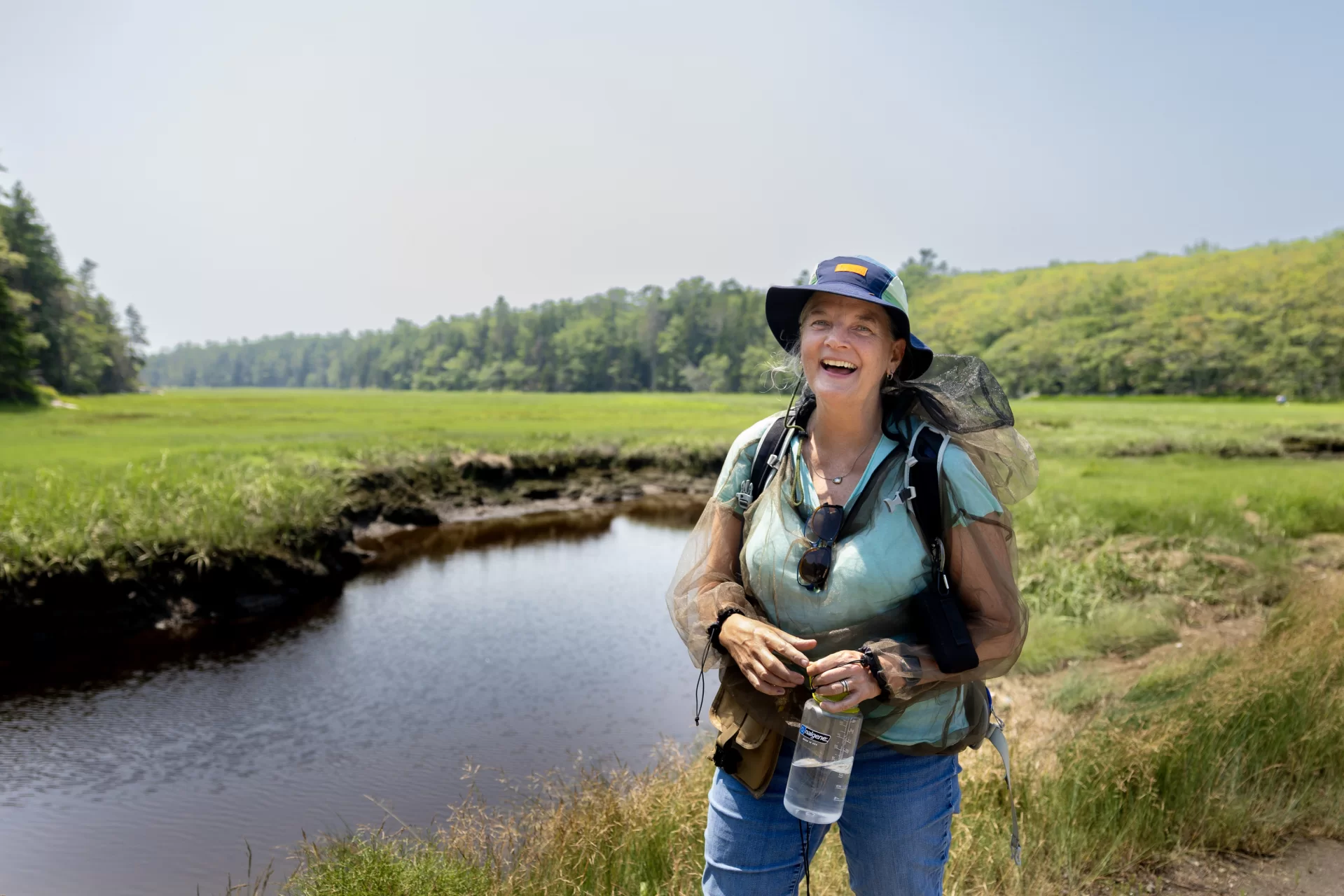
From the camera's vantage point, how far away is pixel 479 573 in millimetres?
15664

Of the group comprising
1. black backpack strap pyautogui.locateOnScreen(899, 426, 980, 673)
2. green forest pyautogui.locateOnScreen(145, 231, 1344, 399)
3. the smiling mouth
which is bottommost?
black backpack strap pyautogui.locateOnScreen(899, 426, 980, 673)

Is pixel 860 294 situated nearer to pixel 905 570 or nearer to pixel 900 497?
pixel 900 497

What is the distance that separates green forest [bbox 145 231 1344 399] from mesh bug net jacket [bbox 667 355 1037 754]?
0.61 m

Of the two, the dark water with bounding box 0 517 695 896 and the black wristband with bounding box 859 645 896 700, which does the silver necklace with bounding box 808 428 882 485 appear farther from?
the dark water with bounding box 0 517 695 896

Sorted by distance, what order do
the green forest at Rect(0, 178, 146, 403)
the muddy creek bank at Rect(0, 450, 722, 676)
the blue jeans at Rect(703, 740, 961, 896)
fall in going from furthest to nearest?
the green forest at Rect(0, 178, 146, 403), the muddy creek bank at Rect(0, 450, 722, 676), the blue jeans at Rect(703, 740, 961, 896)

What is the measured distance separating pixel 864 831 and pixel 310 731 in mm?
7545

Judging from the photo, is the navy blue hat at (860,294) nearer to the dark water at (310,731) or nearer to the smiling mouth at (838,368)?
the smiling mouth at (838,368)

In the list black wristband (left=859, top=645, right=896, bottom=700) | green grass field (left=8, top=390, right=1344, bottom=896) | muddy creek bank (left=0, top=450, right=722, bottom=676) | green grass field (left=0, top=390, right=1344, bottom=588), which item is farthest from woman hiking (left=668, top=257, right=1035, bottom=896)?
green grass field (left=0, top=390, right=1344, bottom=588)

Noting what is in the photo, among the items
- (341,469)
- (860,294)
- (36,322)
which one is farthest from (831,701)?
(36,322)

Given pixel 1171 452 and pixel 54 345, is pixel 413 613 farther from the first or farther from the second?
pixel 54 345

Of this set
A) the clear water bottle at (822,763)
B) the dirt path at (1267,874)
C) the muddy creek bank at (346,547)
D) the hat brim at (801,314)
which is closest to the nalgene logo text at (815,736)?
the clear water bottle at (822,763)

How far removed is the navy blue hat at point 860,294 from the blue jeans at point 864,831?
3.27ft

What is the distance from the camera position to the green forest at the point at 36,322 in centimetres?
2873

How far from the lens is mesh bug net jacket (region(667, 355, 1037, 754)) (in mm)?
2084
